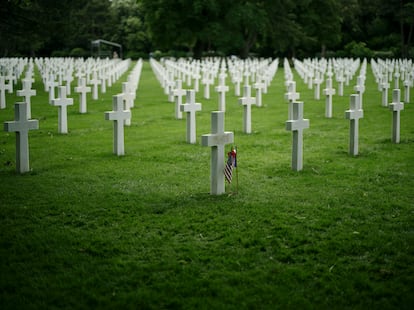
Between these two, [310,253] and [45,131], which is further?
[45,131]

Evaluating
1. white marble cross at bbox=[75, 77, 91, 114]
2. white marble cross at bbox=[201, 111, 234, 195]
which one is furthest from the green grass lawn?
white marble cross at bbox=[75, 77, 91, 114]

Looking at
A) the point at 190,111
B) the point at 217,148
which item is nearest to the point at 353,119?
the point at 190,111

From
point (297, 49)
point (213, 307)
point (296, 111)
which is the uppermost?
point (297, 49)

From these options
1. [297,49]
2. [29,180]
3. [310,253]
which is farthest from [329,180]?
[297,49]

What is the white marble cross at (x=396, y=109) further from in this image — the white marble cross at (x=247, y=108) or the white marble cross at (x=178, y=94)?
the white marble cross at (x=178, y=94)

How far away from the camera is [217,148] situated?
282 inches

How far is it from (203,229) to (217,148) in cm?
139

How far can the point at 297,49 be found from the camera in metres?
60.7

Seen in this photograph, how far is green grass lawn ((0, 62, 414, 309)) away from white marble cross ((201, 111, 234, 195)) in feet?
0.44

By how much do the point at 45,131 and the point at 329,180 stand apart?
22.3 ft

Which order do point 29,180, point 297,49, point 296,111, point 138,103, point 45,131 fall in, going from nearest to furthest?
point 29,180 < point 296,111 < point 45,131 < point 138,103 < point 297,49

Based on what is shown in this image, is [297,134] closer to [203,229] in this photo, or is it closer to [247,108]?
[203,229]

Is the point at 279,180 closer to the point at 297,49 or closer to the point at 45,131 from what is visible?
the point at 45,131

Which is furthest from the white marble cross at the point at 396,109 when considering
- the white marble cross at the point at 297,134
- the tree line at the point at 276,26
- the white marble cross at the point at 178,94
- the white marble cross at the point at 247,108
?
the tree line at the point at 276,26
